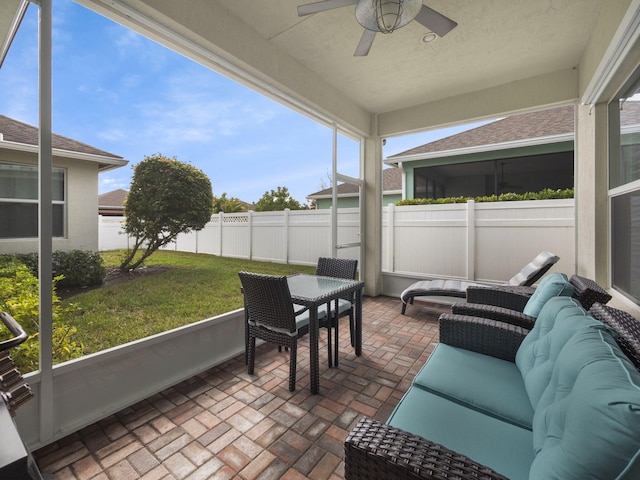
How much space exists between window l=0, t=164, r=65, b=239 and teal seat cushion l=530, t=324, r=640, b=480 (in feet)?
8.46

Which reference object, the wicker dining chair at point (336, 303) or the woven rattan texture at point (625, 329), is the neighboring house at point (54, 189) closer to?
the wicker dining chair at point (336, 303)

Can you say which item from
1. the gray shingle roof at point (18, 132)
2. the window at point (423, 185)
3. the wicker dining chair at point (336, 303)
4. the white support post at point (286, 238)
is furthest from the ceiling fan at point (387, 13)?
the window at point (423, 185)

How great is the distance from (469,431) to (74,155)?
9.29ft

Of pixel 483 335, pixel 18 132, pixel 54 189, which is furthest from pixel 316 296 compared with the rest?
pixel 18 132

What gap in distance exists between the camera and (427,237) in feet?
16.3

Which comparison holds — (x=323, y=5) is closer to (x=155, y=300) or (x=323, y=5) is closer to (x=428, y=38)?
(x=428, y=38)

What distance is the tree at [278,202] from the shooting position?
5.27 meters

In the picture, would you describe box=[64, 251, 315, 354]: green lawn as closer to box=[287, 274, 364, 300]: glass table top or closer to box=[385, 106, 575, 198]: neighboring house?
box=[287, 274, 364, 300]: glass table top

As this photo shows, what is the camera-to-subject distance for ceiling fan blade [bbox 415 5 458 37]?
198 centimetres

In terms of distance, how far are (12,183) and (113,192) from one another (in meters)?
0.67

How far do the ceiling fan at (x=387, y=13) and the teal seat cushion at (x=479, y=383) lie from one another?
2.10m

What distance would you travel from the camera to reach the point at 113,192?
241 cm

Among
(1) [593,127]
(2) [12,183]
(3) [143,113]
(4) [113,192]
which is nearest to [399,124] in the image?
(1) [593,127]

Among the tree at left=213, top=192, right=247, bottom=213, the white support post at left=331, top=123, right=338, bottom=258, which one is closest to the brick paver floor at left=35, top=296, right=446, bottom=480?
the white support post at left=331, top=123, right=338, bottom=258
